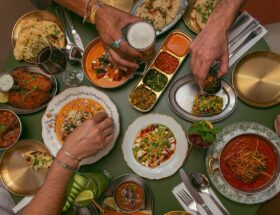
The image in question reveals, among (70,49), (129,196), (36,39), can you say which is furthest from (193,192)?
(36,39)

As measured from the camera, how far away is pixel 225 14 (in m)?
2.15

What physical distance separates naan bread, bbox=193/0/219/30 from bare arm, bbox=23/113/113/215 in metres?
0.86

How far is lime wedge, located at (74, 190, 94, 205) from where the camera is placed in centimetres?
197

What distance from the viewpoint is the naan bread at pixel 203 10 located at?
2.26 m

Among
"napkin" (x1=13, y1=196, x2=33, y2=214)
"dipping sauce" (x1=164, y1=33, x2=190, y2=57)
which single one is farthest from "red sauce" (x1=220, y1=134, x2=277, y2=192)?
"napkin" (x1=13, y1=196, x2=33, y2=214)

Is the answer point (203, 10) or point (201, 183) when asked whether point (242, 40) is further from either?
point (201, 183)

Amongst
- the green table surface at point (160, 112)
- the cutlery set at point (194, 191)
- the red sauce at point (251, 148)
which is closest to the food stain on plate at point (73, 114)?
the green table surface at point (160, 112)

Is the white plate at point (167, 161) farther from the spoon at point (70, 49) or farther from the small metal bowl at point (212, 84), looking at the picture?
the spoon at point (70, 49)

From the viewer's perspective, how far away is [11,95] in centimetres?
241

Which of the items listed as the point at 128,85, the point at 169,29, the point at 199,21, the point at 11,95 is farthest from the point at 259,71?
the point at 11,95

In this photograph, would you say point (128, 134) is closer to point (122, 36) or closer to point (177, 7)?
point (122, 36)

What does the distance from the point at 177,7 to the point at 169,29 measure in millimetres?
160

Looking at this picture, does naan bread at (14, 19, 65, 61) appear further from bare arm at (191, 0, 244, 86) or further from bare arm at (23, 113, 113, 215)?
bare arm at (191, 0, 244, 86)

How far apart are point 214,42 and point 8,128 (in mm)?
1452
